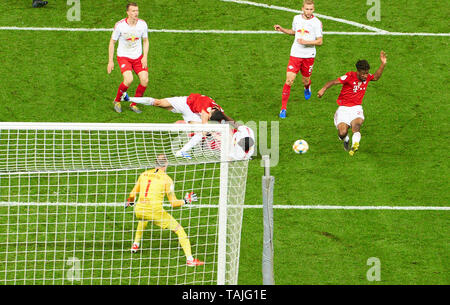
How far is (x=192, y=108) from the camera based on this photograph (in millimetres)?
17266

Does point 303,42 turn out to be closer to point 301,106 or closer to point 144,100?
point 301,106

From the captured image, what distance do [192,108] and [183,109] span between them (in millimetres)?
315

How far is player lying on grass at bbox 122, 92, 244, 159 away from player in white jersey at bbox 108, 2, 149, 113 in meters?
0.31

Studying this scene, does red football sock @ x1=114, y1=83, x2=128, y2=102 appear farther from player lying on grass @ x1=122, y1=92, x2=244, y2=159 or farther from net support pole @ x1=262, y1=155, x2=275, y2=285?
net support pole @ x1=262, y1=155, x2=275, y2=285

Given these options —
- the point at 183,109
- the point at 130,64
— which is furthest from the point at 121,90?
the point at 183,109

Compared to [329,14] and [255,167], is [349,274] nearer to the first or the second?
[255,167]

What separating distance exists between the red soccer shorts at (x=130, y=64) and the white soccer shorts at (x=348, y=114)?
369cm

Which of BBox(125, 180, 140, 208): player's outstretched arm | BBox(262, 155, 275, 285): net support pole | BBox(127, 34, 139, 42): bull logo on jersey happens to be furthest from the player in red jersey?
BBox(262, 155, 275, 285): net support pole

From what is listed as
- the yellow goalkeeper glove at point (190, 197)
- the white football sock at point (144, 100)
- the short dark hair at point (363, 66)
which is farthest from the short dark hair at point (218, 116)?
the yellow goalkeeper glove at point (190, 197)

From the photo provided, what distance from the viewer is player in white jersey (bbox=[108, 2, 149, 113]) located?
17797 millimetres

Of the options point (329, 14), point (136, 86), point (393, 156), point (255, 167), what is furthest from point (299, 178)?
point (329, 14)

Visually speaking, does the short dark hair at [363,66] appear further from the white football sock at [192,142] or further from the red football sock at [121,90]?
the red football sock at [121,90]

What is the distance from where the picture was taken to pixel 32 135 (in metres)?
17.0

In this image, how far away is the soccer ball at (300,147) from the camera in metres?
16.8
